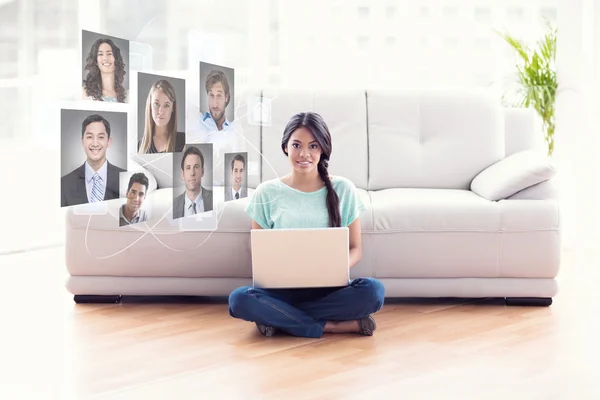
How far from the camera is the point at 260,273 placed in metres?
2.59

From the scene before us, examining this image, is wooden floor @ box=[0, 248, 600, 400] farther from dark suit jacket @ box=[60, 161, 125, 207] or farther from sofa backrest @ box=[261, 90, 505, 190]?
sofa backrest @ box=[261, 90, 505, 190]

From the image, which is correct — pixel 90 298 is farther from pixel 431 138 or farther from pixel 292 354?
pixel 431 138

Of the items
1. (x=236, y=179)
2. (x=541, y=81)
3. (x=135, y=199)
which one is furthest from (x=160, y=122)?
(x=541, y=81)

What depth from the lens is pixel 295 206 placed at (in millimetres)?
2732

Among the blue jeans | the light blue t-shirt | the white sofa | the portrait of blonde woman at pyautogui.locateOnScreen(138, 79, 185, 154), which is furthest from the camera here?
the white sofa

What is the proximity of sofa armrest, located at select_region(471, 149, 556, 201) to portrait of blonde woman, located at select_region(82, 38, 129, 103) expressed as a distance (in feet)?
5.63

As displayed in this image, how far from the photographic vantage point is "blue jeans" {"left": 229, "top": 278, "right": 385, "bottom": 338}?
8.55 ft

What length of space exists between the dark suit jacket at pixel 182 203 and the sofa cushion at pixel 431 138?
1363 millimetres

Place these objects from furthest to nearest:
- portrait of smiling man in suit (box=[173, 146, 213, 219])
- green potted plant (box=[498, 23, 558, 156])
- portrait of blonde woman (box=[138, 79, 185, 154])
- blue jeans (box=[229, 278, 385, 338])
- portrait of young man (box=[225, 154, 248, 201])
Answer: green potted plant (box=[498, 23, 558, 156]) → blue jeans (box=[229, 278, 385, 338]) → portrait of young man (box=[225, 154, 248, 201]) → portrait of smiling man in suit (box=[173, 146, 213, 219]) → portrait of blonde woman (box=[138, 79, 185, 154])

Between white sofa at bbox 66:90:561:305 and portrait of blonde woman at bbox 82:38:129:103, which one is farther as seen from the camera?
white sofa at bbox 66:90:561:305

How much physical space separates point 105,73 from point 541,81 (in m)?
3.24

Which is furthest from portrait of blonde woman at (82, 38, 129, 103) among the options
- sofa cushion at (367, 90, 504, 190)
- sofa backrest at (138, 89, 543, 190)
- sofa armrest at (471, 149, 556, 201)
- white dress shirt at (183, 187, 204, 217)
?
sofa cushion at (367, 90, 504, 190)

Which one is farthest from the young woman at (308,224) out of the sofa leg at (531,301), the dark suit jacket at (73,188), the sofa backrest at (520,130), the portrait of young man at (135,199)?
the sofa backrest at (520,130)

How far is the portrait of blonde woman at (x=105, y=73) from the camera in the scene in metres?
1.90
